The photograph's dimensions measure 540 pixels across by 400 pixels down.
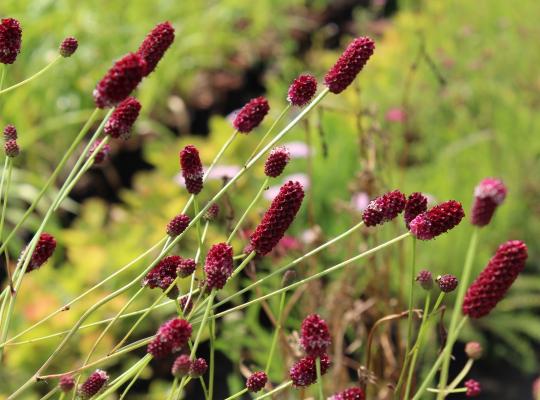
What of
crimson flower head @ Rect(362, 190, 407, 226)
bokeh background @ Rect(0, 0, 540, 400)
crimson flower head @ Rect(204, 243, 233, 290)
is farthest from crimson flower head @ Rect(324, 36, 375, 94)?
bokeh background @ Rect(0, 0, 540, 400)

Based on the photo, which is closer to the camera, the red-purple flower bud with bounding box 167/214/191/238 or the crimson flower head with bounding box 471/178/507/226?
the crimson flower head with bounding box 471/178/507/226

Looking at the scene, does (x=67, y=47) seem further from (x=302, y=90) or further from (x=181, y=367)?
(x=181, y=367)

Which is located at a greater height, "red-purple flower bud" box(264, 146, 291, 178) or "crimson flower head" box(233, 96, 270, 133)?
"crimson flower head" box(233, 96, 270, 133)

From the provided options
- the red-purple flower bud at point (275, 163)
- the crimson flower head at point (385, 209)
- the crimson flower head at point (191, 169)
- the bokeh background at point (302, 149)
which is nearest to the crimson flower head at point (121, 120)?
the crimson flower head at point (191, 169)

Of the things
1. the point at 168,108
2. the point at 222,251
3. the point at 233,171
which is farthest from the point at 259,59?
the point at 222,251

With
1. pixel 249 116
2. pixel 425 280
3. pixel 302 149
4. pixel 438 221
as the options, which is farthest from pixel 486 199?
pixel 302 149

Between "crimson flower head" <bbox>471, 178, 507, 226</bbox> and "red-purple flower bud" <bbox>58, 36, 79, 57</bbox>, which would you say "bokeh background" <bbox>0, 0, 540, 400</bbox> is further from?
"crimson flower head" <bbox>471, 178, 507, 226</bbox>

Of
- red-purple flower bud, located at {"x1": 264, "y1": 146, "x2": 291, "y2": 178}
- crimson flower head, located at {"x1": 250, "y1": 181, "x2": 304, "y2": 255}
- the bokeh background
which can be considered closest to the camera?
crimson flower head, located at {"x1": 250, "y1": 181, "x2": 304, "y2": 255}
